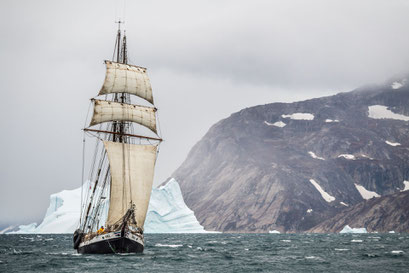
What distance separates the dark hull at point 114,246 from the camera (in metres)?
64.2

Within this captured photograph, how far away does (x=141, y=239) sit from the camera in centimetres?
6756

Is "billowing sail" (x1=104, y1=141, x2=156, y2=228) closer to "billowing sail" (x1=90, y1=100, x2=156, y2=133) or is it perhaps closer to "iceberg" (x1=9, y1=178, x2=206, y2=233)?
"billowing sail" (x1=90, y1=100, x2=156, y2=133)

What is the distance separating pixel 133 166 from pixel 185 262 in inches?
833

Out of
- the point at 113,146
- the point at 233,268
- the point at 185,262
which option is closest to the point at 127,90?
the point at 113,146

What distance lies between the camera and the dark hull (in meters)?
64.2

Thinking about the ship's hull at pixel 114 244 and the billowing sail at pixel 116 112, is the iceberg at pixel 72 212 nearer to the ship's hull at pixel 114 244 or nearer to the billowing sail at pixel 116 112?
the billowing sail at pixel 116 112

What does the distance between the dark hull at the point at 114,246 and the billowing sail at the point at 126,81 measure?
24.4 meters

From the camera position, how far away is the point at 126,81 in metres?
81.3

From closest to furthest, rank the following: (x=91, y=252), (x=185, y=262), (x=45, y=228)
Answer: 1. (x=185, y=262)
2. (x=91, y=252)
3. (x=45, y=228)

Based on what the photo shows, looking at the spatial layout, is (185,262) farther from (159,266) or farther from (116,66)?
(116,66)

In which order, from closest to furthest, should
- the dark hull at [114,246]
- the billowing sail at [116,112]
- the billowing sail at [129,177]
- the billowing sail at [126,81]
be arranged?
the dark hull at [114,246] < the billowing sail at [129,177] < the billowing sail at [116,112] < the billowing sail at [126,81]

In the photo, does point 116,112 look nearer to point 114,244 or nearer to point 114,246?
point 114,244

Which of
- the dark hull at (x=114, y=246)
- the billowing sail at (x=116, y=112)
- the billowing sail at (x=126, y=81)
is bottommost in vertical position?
the dark hull at (x=114, y=246)

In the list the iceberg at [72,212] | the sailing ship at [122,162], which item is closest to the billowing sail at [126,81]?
the sailing ship at [122,162]
